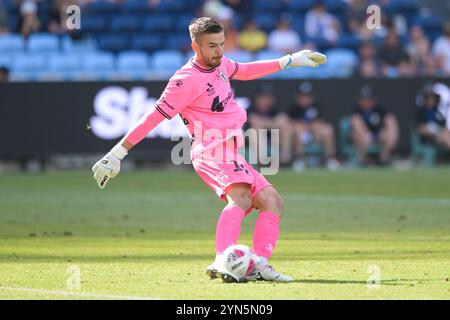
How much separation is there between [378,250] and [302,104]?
12394 mm

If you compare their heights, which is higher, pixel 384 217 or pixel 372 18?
pixel 372 18

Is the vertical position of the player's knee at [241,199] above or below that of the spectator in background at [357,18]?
below

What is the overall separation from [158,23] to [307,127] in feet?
16.5

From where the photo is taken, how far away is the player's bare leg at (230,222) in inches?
348

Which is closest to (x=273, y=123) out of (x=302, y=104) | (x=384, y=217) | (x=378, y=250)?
(x=302, y=104)

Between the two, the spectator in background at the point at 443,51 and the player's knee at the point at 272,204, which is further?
the spectator in background at the point at 443,51

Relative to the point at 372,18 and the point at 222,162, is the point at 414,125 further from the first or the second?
the point at 222,162

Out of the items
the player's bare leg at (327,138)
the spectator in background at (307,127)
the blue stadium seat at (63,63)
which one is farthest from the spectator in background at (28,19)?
the player's bare leg at (327,138)

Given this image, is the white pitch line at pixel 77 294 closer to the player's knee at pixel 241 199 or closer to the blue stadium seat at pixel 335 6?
the player's knee at pixel 241 199

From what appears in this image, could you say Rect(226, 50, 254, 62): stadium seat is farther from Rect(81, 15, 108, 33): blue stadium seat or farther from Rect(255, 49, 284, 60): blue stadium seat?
Rect(81, 15, 108, 33): blue stadium seat

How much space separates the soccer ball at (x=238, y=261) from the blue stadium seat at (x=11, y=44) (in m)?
17.3

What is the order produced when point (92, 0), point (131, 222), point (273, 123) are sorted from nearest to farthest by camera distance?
point (131, 222) < point (273, 123) < point (92, 0)

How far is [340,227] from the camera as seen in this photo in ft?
45.6

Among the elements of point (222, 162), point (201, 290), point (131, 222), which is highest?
point (222, 162)
